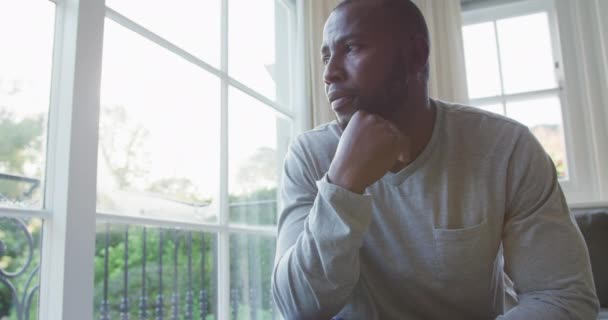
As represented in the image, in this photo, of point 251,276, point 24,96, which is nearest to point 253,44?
point 251,276

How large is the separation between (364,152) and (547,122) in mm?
2228

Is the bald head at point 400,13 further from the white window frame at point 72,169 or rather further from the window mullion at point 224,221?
the window mullion at point 224,221

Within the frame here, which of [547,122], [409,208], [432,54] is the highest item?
[432,54]

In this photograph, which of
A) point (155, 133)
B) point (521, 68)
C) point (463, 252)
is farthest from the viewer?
point (521, 68)

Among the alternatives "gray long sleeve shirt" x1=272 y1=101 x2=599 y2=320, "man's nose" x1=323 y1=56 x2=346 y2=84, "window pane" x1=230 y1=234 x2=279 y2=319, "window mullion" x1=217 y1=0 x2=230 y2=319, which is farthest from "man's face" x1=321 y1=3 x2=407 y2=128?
"window pane" x1=230 y1=234 x2=279 y2=319

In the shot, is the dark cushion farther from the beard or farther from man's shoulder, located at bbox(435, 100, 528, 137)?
the beard

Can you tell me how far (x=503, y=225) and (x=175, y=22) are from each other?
121 centimetres

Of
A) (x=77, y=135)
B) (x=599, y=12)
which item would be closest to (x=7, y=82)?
(x=77, y=135)

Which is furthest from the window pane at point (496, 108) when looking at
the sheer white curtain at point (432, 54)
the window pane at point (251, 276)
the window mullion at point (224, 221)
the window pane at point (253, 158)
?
A: the window mullion at point (224, 221)

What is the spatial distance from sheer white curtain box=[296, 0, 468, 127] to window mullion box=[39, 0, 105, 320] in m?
1.42

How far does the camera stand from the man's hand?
82 cm

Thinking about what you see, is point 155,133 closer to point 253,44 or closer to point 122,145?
point 122,145

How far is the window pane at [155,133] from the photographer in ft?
4.33

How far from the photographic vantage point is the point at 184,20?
67.1 inches
